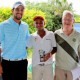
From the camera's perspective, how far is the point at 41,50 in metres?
3.43

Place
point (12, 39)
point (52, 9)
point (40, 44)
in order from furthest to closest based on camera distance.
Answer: point (52, 9), point (40, 44), point (12, 39)

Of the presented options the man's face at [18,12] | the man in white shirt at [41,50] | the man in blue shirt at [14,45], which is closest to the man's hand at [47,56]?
the man in white shirt at [41,50]

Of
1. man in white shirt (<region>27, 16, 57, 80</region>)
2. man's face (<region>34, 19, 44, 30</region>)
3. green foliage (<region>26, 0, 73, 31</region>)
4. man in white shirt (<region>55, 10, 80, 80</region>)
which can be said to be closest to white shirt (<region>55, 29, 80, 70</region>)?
man in white shirt (<region>55, 10, 80, 80</region>)

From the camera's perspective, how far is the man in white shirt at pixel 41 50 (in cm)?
343

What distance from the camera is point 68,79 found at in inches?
140

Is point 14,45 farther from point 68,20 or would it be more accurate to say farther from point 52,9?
point 52,9

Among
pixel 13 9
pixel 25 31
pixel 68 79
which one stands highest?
pixel 13 9

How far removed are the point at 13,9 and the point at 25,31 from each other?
37 cm

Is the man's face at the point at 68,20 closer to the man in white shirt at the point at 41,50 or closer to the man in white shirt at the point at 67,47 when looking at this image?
the man in white shirt at the point at 67,47

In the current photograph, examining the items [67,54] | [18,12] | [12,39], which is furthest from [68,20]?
[12,39]

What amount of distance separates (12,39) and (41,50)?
45 centimetres

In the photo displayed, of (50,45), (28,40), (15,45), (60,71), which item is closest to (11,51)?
(15,45)

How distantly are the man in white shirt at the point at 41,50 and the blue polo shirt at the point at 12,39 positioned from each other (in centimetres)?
17

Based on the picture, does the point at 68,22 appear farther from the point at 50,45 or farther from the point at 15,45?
the point at 15,45
